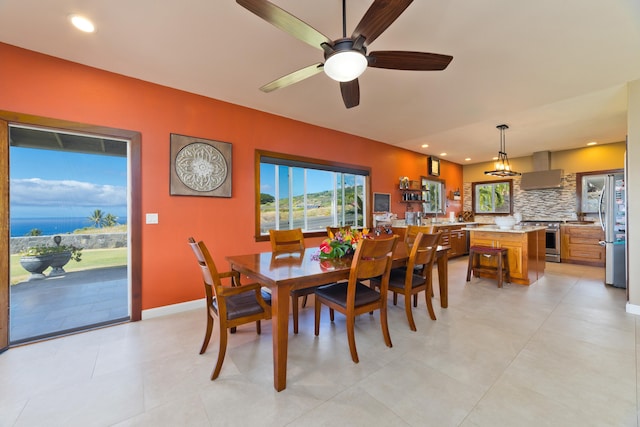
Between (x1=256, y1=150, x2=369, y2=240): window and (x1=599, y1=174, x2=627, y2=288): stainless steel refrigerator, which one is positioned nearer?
(x1=599, y1=174, x2=627, y2=288): stainless steel refrigerator

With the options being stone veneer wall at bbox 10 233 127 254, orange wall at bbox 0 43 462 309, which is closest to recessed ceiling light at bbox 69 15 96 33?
orange wall at bbox 0 43 462 309

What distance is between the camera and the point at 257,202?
3.54m

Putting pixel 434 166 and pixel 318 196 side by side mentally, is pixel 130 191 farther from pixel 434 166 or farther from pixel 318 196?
pixel 434 166

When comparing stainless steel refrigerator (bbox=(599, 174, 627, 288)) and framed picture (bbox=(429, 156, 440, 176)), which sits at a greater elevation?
framed picture (bbox=(429, 156, 440, 176))

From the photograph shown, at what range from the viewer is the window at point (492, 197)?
6.83 metres

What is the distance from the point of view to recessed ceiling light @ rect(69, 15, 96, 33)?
1.86 meters

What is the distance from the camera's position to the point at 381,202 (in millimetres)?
5316

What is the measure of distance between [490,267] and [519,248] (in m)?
0.52

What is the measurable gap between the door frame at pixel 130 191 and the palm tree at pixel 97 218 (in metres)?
3.57

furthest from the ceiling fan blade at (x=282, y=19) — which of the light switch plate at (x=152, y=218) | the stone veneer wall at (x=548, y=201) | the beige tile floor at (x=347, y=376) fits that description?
the stone veneer wall at (x=548, y=201)

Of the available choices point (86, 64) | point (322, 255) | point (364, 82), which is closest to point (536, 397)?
point (322, 255)

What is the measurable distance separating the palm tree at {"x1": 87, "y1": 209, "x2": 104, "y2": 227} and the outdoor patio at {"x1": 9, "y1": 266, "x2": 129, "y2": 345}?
1.09 m

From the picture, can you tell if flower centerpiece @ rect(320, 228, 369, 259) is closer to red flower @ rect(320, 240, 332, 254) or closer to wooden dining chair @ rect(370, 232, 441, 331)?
red flower @ rect(320, 240, 332, 254)

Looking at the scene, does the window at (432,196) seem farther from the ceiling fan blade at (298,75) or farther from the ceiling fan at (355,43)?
the ceiling fan blade at (298,75)
